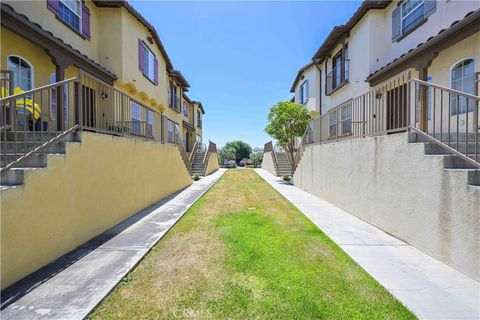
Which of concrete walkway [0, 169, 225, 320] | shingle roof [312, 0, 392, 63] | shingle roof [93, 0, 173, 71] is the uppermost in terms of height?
shingle roof [93, 0, 173, 71]

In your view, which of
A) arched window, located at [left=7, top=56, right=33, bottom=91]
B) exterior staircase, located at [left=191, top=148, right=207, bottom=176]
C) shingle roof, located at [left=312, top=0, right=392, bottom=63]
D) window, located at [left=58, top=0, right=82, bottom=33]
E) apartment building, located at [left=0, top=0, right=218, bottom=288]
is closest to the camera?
apartment building, located at [left=0, top=0, right=218, bottom=288]

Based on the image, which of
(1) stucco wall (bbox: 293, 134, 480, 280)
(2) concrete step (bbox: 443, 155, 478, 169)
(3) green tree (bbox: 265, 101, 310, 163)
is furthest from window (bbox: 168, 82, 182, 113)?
(2) concrete step (bbox: 443, 155, 478, 169)

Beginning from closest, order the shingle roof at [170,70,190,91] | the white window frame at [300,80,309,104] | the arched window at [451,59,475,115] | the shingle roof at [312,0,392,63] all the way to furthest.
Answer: the arched window at [451,59,475,115]
the shingle roof at [312,0,392,63]
the white window frame at [300,80,309,104]
the shingle roof at [170,70,190,91]

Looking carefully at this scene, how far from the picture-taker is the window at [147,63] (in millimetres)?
13172

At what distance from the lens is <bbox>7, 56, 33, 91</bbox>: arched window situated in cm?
727

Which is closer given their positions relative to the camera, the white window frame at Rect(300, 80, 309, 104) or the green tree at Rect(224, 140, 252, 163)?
the white window frame at Rect(300, 80, 309, 104)

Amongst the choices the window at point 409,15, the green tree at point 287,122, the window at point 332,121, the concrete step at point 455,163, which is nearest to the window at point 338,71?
the green tree at point 287,122

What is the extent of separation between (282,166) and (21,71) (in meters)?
16.7

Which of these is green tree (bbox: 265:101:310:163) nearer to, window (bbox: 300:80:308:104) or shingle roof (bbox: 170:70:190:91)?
window (bbox: 300:80:308:104)

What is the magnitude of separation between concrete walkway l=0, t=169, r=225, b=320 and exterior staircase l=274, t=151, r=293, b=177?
49.0 ft

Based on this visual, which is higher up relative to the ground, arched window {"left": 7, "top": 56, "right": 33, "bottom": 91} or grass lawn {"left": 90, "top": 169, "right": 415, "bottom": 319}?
arched window {"left": 7, "top": 56, "right": 33, "bottom": 91}

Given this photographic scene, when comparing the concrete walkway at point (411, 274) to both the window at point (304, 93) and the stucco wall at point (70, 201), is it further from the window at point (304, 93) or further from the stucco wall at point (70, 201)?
the window at point (304, 93)

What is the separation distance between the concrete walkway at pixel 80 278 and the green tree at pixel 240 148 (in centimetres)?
4307

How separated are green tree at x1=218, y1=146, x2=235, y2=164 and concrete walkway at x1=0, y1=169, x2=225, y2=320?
3826 cm
